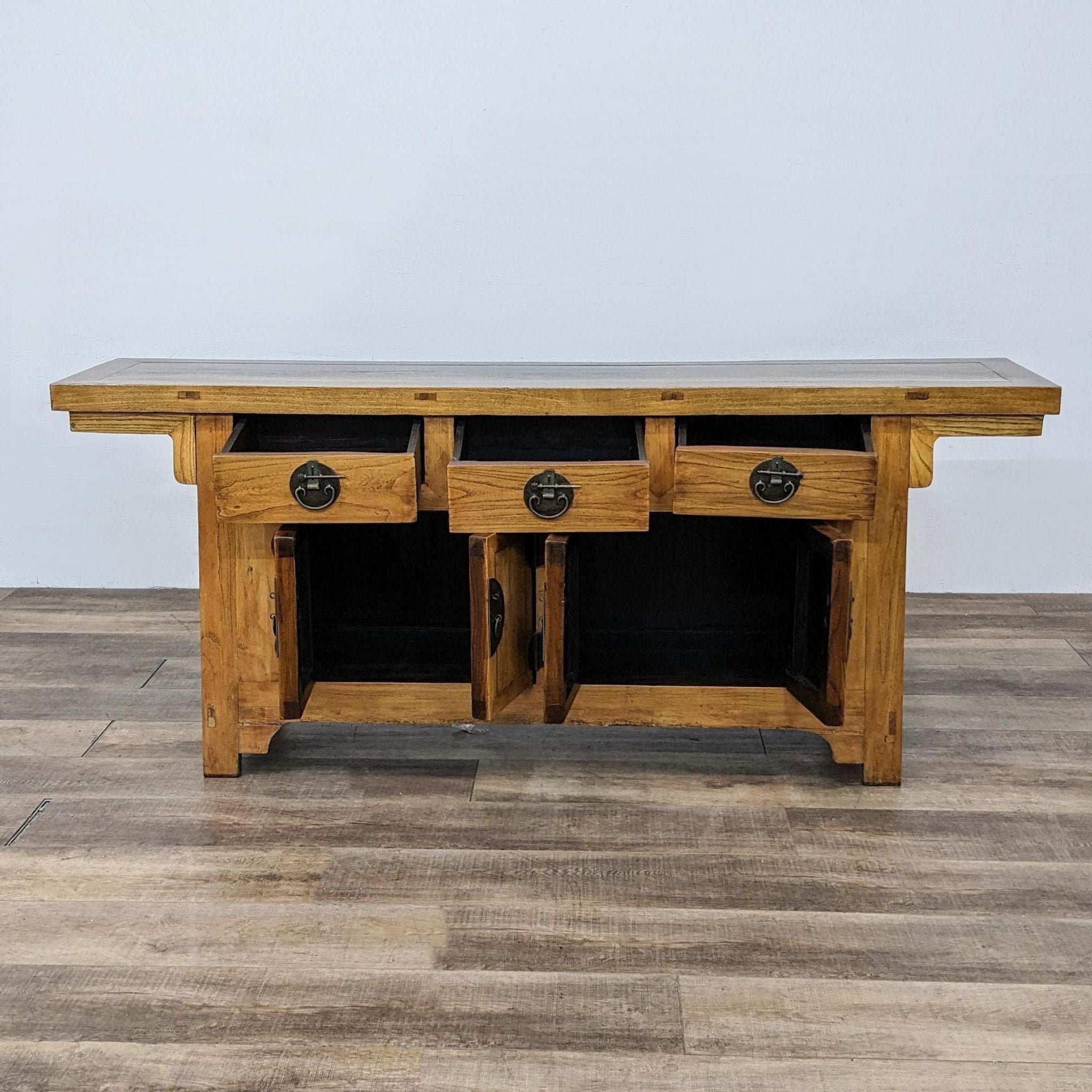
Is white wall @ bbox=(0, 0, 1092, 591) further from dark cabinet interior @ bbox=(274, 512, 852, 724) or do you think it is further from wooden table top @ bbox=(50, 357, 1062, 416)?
wooden table top @ bbox=(50, 357, 1062, 416)

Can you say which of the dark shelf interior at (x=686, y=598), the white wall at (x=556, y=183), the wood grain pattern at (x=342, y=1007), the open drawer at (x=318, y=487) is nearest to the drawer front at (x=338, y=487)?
the open drawer at (x=318, y=487)

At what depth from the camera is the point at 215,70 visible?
3.62m

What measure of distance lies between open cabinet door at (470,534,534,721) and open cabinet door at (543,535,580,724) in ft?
0.16

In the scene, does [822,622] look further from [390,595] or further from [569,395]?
[390,595]

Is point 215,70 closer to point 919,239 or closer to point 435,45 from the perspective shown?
point 435,45

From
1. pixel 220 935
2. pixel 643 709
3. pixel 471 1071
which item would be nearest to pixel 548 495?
pixel 643 709

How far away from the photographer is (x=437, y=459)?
91.7 inches

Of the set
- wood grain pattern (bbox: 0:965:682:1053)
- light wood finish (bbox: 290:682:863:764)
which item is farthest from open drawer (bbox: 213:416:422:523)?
wood grain pattern (bbox: 0:965:682:1053)

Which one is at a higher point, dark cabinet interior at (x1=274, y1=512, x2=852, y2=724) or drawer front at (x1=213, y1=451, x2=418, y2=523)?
drawer front at (x1=213, y1=451, x2=418, y2=523)

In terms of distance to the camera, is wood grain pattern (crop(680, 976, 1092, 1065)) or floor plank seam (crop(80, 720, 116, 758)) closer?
wood grain pattern (crop(680, 976, 1092, 1065))

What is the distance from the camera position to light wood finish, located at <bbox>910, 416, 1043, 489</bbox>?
228 cm

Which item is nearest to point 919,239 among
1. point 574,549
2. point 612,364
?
point 612,364

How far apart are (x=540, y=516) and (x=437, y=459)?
210 millimetres

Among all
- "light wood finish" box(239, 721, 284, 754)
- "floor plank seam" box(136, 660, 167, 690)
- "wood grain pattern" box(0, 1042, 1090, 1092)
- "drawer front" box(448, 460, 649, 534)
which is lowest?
"floor plank seam" box(136, 660, 167, 690)
